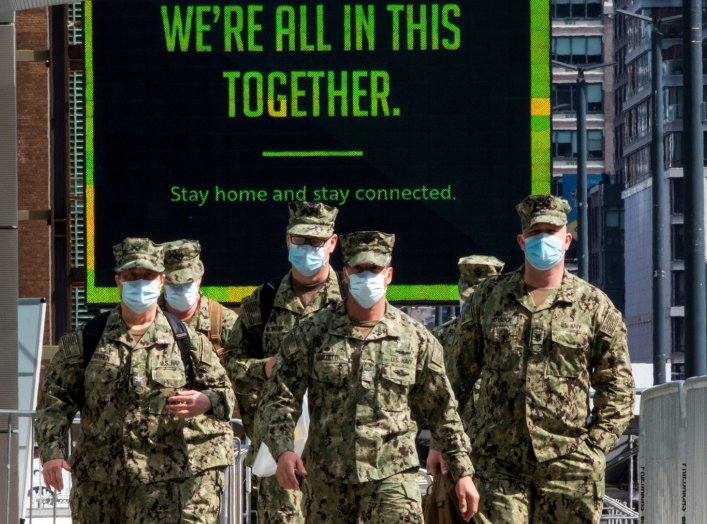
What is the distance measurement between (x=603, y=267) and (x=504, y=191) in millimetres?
113663

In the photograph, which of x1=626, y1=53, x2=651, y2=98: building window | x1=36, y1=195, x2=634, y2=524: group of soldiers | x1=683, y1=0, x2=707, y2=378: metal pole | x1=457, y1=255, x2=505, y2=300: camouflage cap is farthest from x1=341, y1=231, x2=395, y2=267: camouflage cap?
x1=626, y1=53, x2=651, y2=98: building window

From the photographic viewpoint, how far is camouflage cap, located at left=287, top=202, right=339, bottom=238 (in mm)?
8930

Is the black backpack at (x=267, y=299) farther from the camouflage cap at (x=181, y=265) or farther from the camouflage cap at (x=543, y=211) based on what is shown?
the camouflage cap at (x=543, y=211)

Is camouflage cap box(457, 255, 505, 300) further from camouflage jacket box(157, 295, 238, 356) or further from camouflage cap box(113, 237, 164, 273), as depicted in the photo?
camouflage cap box(113, 237, 164, 273)

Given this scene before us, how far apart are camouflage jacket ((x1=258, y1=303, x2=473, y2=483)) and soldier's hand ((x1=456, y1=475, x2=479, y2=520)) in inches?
2.5

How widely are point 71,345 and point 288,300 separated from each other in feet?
4.57

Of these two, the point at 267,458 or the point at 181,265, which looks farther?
the point at 181,265

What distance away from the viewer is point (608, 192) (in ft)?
430

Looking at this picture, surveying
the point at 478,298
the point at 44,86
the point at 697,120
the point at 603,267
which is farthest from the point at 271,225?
the point at 603,267

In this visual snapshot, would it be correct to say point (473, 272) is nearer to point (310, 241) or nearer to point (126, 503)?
point (310, 241)

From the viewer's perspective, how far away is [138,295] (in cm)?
799

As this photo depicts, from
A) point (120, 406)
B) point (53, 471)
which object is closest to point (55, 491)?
point (120, 406)

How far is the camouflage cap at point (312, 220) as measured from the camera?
893 cm

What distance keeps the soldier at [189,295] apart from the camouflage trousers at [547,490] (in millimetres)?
2363
